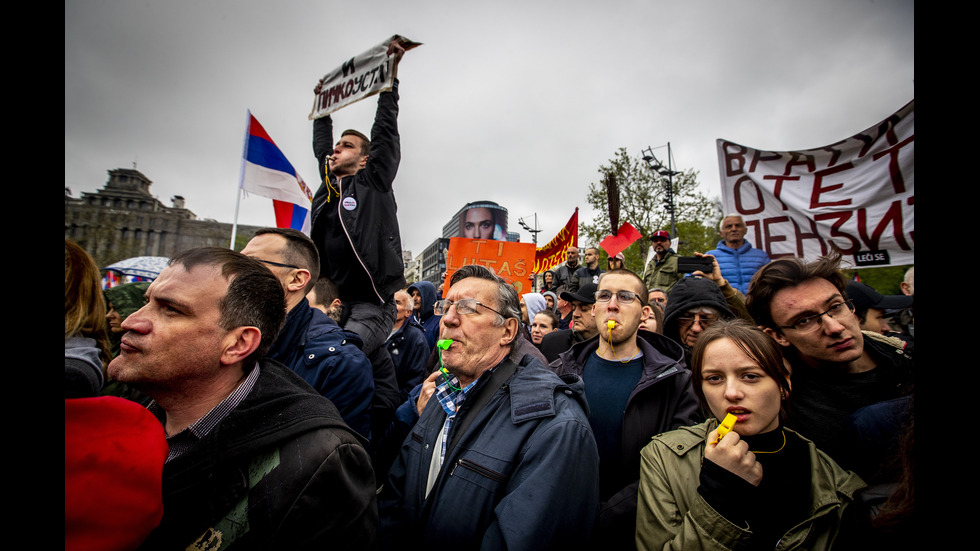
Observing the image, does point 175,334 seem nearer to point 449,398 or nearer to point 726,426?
point 449,398

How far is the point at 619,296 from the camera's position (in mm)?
3051

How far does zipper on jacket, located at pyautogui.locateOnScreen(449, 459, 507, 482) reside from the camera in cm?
171

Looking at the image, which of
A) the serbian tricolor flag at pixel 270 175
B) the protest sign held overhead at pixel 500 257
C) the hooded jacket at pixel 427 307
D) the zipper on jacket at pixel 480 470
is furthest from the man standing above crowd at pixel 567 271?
the zipper on jacket at pixel 480 470

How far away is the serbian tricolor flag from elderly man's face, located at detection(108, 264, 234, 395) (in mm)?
5280

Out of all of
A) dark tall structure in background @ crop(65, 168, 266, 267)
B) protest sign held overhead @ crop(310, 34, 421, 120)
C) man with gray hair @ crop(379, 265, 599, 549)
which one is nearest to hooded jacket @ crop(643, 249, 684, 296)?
man with gray hair @ crop(379, 265, 599, 549)

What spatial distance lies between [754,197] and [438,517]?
514cm

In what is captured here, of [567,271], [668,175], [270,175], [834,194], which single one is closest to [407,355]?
[270,175]

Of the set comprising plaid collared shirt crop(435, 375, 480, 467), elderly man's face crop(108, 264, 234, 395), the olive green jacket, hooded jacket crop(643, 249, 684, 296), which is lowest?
the olive green jacket

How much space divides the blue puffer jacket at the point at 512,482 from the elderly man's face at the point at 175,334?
1.14 m

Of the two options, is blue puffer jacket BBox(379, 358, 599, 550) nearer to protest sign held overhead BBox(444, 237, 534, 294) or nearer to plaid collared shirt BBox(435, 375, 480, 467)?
plaid collared shirt BBox(435, 375, 480, 467)

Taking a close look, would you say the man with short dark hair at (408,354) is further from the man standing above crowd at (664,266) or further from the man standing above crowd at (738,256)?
the man standing above crowd at (664,266)

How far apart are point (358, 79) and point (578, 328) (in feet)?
12.3

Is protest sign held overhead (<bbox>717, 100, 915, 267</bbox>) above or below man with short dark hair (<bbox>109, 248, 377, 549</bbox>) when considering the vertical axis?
above

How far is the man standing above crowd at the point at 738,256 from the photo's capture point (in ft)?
15.3
